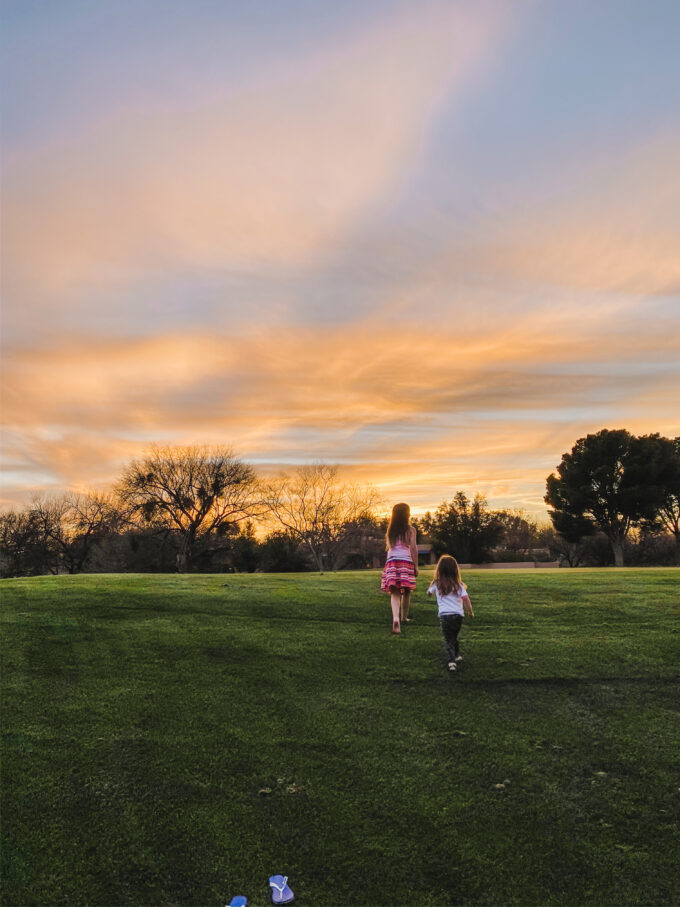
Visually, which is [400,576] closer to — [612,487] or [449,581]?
[449,581]

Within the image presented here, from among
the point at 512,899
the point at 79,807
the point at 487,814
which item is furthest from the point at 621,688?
the point at 79,807

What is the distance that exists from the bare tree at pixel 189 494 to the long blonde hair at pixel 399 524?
149ft

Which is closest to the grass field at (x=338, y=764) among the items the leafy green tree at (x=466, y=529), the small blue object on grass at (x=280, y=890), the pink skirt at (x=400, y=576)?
the small blue object on grass at (x=280, y=890)

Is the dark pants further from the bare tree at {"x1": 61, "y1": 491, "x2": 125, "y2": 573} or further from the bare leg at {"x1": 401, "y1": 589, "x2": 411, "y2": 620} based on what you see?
the bare tree at {"x1": 61, "y1": 491, "x2": 125, "y2": 573}

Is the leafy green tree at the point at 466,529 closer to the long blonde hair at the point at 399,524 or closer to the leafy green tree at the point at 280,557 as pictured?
the leafy green tree at the point at 280,557

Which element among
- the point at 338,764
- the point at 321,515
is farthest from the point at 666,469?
the point at 338,764

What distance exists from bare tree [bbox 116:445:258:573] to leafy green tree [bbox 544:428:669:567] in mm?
29585

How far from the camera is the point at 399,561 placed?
33.3 feet

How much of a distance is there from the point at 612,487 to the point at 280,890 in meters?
55.4

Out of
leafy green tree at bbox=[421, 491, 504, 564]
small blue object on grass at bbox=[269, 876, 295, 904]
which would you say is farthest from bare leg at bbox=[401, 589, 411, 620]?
leafy green tree at bbox=[421, 491, 504, 564]

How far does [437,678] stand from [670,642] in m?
4.10

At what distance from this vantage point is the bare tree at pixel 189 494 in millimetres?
54031

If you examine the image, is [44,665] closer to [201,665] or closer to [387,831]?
[201,665]

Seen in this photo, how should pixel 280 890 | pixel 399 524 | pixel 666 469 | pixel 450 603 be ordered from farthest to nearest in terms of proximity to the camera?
1. pixel 666 469
2. pixel 399 524
3. pixel 450 603
4. pixel 280 890
